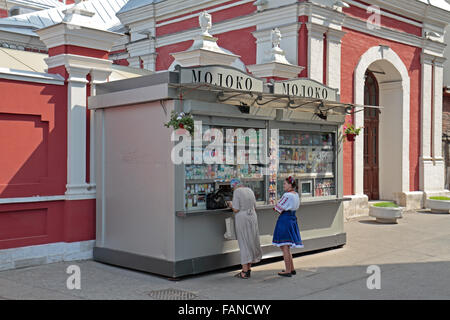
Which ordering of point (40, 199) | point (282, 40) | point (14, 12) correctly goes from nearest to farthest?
point (40, 199) → point (282, 40) → point (14, 12)

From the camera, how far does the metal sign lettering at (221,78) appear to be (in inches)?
318

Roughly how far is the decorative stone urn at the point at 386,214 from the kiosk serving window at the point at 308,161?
3.82 m

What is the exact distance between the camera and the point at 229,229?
855 centimetres

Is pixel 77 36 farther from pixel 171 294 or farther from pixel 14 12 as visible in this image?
pixel 14 12

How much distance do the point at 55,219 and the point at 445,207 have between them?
1202 cm

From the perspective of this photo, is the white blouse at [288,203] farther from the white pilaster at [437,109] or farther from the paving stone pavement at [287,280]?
the white pilaster at [437,109]

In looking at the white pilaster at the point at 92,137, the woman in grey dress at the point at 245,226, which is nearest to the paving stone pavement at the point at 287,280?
the woman in grey dress at the point at 245,226

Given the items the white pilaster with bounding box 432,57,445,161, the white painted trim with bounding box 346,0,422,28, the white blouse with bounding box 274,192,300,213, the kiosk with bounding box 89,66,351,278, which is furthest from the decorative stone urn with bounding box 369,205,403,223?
the white blouse with bounding box 274,192,300,213

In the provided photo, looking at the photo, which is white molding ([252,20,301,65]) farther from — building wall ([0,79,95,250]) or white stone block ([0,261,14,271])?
white stone block ([0,261,14,271])

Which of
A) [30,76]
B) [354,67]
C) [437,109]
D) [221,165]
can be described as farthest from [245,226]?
[437,109]

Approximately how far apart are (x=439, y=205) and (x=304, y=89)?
Answer: 8556 millimetres
